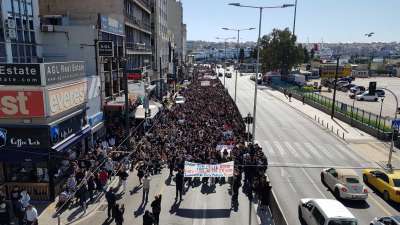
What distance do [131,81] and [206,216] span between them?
24.5 meters

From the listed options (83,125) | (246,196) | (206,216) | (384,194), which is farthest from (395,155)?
(83,125)

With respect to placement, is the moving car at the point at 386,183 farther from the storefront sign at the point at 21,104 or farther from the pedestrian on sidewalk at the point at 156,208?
the storefront sign at the point at 21,104

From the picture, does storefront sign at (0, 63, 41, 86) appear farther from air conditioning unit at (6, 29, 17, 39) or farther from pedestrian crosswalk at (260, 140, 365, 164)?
pedestrian crosswalk at (260, 140, 365, 164)

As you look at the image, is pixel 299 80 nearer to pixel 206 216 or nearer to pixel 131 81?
pixel 131 81

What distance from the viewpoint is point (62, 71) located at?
20750 mm

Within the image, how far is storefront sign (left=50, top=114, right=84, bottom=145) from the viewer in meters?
19.1

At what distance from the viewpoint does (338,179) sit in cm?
2088

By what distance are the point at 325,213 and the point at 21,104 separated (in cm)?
1495

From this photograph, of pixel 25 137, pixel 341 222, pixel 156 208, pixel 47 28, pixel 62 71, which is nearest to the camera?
pixel 341 222

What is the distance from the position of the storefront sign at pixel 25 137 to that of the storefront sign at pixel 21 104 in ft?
2.32

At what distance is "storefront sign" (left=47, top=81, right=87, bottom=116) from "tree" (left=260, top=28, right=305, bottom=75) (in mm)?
86896

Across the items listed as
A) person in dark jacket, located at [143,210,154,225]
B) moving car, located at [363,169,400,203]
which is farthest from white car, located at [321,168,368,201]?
person in dark jacket, located at [143,210,154,225]

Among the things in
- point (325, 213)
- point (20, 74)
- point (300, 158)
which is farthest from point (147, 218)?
point (300, 158)

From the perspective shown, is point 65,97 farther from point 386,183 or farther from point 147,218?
point 386,183
